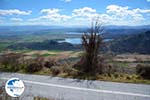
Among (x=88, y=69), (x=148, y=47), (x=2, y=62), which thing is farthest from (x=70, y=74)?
(x=148, y=47)

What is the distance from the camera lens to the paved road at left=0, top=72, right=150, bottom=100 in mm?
10586

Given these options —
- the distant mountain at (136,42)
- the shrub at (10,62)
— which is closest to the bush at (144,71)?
the shrub at (10,62)

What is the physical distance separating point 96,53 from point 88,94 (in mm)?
5445

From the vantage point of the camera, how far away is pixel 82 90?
11.7m

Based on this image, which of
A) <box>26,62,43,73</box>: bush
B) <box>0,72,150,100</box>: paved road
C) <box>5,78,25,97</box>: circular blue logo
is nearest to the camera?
<box>5,78,25,97</box>: circular blue logo

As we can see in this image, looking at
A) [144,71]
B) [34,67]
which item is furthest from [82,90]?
[34,67]

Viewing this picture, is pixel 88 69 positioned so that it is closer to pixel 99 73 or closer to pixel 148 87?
pixel 99 73

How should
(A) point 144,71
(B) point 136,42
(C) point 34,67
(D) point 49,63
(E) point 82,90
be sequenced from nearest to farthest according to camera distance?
1. (E) point 82,90
2. (A) point 144,71
3. (C) point 34,67
4. (D) point 49,63
5. (B) point 136,42

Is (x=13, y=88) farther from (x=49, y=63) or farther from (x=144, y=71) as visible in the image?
(x=49, y=63)

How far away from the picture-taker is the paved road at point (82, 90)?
10.6 meters

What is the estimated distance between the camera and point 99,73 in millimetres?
15156

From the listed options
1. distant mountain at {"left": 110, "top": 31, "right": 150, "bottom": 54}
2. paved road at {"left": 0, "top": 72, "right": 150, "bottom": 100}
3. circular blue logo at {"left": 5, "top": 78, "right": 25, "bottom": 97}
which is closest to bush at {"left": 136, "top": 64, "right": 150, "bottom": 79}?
paved road at {"left": 0, "top": 72, "right": 150, "bottom": 100}

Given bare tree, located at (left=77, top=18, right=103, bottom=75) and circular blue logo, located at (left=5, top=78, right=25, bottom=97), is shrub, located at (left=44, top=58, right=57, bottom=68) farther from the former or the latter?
circular blue logo, located at (left=5, top=78, right=25, bottom=97)

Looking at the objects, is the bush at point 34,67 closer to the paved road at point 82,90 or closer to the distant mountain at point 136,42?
the paved road at point 82,90
